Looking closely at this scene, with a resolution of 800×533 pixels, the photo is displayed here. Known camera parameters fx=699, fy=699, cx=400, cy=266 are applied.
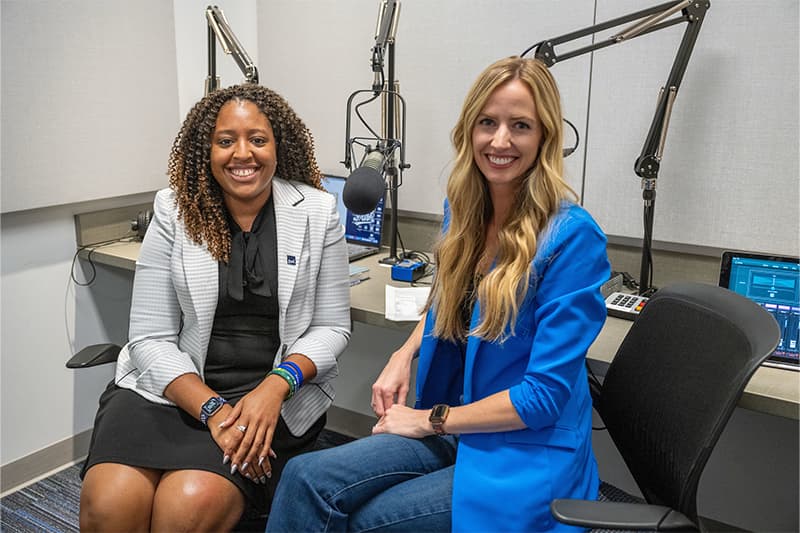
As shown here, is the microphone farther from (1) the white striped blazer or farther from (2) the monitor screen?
(2) the monitor screen

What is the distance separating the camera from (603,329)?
1624 mm

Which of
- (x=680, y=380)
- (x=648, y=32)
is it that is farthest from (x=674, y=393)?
(x=648, y=32)

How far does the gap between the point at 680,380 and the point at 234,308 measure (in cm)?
97

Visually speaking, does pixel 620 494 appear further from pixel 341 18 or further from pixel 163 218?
pixel 341 18

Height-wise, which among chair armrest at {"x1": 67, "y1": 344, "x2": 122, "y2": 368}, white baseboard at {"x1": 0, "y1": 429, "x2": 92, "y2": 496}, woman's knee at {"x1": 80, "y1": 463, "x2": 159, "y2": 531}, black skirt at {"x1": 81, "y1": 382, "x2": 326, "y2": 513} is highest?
chair armrest at {"x1": 67, "y1": 344, "x2": 122, "y2": 368}

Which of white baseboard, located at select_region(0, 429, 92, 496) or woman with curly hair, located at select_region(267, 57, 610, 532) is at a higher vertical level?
woman with curly hair, located at select_region(267, 57, 610, 532)

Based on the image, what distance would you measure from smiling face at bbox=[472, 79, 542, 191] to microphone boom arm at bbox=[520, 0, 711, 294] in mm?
473

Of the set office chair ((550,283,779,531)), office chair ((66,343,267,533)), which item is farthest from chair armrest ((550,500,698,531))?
office chair ((66,343,267,533))

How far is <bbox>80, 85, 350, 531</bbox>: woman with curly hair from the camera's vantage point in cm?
147

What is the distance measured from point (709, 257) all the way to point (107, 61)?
190cm

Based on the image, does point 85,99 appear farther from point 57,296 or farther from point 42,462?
point 42,462

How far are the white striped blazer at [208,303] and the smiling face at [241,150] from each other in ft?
0.26

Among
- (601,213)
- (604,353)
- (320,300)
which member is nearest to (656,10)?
(601,213)

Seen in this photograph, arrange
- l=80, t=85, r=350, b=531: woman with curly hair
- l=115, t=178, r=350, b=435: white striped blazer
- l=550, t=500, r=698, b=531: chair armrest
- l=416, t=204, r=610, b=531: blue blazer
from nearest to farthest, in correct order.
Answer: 1. l=550, t=500, r=698, b=531: chair armrest
2. l=416, t=204, r=610, b=531: blue blazer
3. l=80, t=85, r=350, b=531: woman with curly hair
4. l=115, t=178, r=350, b=435: white striped blazer
